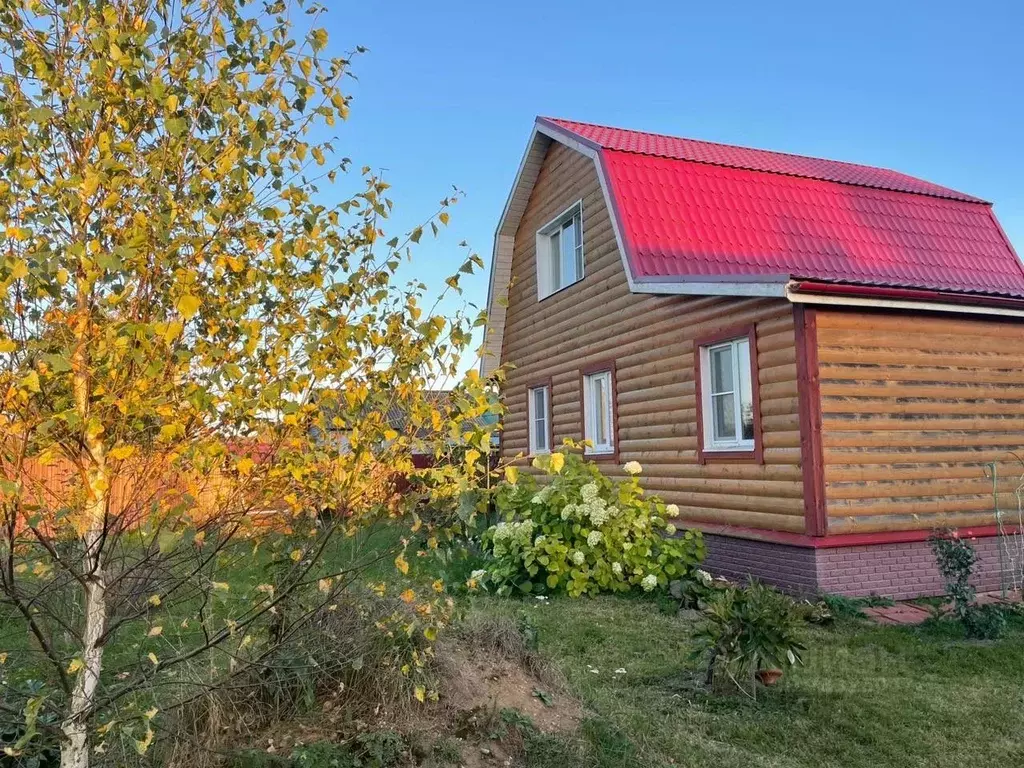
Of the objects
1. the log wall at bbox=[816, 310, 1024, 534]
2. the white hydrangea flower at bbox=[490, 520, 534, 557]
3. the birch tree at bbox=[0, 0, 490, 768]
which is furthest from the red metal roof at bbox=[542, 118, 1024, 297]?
the birch tree at bbox=[0, 0, 490, 768]

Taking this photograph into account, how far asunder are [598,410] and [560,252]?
126 inches

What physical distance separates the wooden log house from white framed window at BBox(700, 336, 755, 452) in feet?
0.08

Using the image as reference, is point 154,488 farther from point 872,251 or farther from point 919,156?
point 919,156

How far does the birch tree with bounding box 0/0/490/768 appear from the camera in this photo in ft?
7.56

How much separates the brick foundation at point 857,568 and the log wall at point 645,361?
353 millimetres

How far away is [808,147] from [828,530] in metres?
11.1

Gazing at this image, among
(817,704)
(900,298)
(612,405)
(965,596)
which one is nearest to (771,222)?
(900,298)

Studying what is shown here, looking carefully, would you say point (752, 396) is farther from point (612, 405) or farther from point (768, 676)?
point (768, 676)

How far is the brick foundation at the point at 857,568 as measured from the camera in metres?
7.60

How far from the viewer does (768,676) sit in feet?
16.4

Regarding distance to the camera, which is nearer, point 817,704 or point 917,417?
point 817,704

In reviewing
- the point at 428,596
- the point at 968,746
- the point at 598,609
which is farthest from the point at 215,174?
the point at 598,609

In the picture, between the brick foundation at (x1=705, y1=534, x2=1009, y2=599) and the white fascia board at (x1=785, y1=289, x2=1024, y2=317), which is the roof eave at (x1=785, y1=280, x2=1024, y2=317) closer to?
the white fascia board at (x1=785, y1=289, x2=1024, y2=317)

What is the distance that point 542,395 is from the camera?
1435cm
